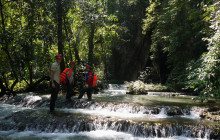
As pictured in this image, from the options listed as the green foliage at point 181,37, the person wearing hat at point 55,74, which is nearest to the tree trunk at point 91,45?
the green foliage at point 181,37

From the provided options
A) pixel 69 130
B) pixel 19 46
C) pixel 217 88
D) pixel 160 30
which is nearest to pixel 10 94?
pixel 19 46

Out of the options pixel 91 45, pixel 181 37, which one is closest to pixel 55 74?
pixel 91 45

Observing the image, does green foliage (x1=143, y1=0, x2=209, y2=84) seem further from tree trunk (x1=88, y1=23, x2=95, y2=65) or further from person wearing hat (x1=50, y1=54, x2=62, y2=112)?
person wearing hat (x1=50, y1=54, x2=62, y2=112)

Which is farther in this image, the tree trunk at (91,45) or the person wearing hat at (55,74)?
the tree trunk at (91,45)

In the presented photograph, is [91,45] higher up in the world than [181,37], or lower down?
lower down

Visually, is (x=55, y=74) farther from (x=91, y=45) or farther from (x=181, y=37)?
(x=181, y=37)

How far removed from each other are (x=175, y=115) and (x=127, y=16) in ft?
92.0

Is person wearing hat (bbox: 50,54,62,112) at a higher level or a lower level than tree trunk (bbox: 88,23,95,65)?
lower

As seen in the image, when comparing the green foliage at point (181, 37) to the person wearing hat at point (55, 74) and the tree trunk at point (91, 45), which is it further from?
the person wearing hat at point (55, 74)

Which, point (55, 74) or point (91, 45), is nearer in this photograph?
point (55, 74)

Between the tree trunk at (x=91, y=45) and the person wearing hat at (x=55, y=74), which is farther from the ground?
the tree trunk at (x=91, y=45)

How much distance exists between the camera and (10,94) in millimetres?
12992

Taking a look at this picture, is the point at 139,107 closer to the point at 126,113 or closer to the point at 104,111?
the point at 126,113

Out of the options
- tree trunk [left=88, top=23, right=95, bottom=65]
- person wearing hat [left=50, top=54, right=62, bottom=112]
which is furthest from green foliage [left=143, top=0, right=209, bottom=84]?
person wearing hat [left=50, top=54, right=62, bottom=112]
